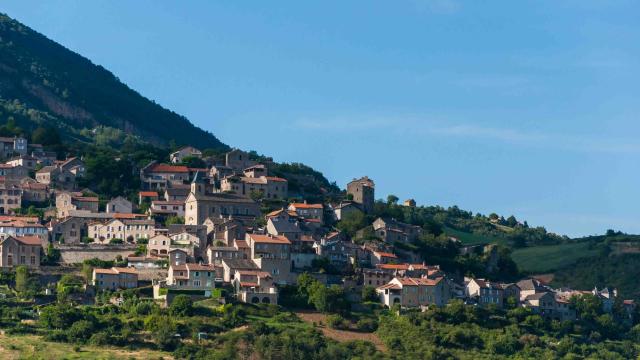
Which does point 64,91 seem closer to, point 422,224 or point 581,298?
point 422,224

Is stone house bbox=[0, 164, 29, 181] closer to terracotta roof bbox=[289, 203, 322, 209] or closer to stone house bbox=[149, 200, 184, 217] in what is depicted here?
stone house bbox=[149, 200, 184, 217]

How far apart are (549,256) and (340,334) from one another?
54.2 m

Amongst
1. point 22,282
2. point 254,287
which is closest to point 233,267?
point 254,287

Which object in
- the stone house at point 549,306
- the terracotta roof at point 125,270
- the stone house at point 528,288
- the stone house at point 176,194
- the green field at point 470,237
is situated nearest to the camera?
the terracotta roof at point 125,270

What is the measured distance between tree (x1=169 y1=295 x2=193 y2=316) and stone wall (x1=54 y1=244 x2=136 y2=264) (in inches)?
457

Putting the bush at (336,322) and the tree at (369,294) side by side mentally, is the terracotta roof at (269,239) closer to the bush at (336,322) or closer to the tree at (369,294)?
the tree at (369,294)

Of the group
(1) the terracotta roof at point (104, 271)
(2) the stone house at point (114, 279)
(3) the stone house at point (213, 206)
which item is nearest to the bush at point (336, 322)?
(2) the stone house at point (114, 279)

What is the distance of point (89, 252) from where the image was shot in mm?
100812

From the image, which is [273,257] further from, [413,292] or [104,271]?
[104,271]

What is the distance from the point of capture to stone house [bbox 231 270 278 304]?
94938mm

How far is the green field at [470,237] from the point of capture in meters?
139

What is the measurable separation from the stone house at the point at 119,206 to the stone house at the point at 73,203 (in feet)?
3.76

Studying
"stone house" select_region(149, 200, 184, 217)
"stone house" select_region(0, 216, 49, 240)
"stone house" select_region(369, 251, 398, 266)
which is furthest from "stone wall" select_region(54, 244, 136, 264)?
"stone house" select_region(369, 251, 398, 266)

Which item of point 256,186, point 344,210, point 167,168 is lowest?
point 344,210
